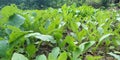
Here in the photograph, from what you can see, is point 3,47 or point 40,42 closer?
point 3,47

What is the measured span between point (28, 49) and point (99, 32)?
0.51m

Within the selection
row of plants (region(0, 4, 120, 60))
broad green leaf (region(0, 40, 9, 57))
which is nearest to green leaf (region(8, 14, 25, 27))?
row of plants (region(0, 4, 120, 60))

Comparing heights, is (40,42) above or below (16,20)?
below

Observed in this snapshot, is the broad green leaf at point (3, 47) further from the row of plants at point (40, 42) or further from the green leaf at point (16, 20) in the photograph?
the green leaf at point (16, 20)

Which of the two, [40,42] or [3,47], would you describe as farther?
[40,42]

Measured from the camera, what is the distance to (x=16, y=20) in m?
1.13

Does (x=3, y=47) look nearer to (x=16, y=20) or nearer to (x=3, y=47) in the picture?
(x=3, y=47)

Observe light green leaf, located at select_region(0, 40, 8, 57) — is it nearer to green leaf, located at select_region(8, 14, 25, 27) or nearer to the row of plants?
the row of plants

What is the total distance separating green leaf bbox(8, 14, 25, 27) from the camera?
1.13 m

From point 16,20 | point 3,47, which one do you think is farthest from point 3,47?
point 16,20

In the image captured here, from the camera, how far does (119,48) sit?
1.41 m

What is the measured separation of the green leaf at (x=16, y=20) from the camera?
3.70 ft

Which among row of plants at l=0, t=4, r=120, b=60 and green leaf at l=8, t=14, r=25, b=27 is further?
green leaf at l=8, t=14, r=25, b=27

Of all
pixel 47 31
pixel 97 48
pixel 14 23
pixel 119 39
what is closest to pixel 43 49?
pixel 47 31
